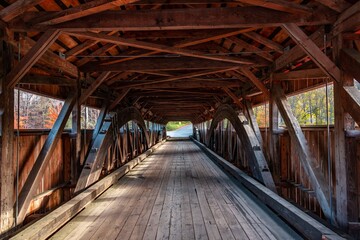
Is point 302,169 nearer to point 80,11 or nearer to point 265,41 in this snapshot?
point 265,41

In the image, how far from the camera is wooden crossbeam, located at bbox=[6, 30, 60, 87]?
2.97 metres

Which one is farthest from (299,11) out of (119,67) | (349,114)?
(119,67)

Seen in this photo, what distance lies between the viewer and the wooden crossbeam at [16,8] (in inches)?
101

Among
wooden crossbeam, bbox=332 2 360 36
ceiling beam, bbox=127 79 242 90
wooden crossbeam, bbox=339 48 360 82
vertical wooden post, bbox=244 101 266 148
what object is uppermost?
ceiling beam, bbox=127 79 242 90

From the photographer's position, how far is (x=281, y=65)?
14.3 feet

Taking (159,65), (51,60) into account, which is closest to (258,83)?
(159,65)

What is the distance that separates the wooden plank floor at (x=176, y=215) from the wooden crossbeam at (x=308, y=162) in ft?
1.67

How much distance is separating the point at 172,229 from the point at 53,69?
10.9 ft

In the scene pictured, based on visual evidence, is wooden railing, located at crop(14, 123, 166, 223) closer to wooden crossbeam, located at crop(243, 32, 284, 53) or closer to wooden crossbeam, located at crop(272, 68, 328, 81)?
wooden crossbeam, located at crop(243, 32, 284, 53)

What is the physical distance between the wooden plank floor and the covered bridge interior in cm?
4

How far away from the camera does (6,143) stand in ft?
9.45

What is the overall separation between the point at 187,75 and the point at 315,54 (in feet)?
11.3

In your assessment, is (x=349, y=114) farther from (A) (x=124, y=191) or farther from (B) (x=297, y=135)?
(A) (x=124, y=191)

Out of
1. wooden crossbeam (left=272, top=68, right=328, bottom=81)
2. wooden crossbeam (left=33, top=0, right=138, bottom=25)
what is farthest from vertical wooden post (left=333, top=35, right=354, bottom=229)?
wooden crossbeam (left=33, top=0, right=138, bottom=25)
